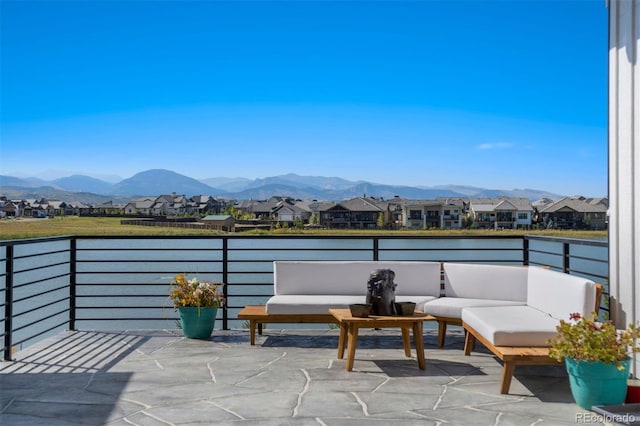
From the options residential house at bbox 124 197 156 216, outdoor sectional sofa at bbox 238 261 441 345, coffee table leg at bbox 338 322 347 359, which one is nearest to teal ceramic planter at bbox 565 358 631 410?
coffee table leg at bbox 338 322 347 359

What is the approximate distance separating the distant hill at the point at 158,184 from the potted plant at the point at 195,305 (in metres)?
38.9

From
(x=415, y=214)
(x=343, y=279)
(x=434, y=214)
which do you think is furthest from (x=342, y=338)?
(x=415, y=214)

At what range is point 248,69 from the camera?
27734mm

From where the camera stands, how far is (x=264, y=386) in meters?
4.34

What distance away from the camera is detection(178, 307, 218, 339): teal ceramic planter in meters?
5.97

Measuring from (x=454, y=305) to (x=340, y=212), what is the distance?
73.4 ft

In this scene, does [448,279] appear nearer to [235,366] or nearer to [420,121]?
[235,366]

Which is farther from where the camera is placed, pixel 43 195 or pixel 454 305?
pixel 43 195

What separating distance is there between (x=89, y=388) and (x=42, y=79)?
23.2m

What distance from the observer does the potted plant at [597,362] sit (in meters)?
3.70

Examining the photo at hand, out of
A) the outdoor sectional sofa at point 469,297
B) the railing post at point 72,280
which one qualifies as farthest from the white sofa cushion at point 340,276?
the railing post at point 72,280

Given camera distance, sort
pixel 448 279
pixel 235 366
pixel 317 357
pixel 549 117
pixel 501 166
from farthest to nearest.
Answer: pixel 501 166, pixel 549 117, pixel 448 279, pixel 317 357, pixel 235 366

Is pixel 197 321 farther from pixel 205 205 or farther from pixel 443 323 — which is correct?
pixel 205 205

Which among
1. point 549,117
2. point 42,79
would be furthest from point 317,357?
point 549,117
